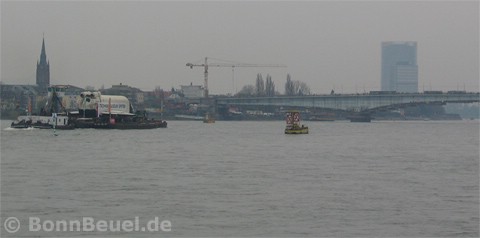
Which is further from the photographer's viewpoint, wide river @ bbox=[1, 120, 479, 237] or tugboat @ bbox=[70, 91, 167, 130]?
tugboat @ bbox=[70, 91, 167, 130]

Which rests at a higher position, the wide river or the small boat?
the small boat

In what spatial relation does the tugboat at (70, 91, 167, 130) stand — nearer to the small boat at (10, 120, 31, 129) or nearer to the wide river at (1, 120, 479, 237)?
the small boat at (10, 120, 31, 129)

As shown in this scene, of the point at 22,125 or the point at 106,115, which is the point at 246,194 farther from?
the point at 106,115

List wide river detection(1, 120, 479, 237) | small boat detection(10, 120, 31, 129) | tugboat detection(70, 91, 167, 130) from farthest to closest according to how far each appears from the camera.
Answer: tugboat detection(70, 91, 167, 130) < small boat detection(10, 120, 31, 129) < wide river detection(1, 120, 479, 237)

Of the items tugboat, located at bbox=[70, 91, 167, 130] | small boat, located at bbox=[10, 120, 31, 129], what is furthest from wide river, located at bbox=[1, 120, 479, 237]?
tugboat, located at bbox=[70, 91, 167, 130]

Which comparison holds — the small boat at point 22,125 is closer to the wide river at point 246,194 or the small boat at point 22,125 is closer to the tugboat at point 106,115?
the tugboat at point 106,115

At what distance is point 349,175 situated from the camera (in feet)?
190

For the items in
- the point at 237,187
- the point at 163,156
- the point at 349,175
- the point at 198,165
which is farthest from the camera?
the point at 163,156

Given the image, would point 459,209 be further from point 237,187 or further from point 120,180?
point 120,180

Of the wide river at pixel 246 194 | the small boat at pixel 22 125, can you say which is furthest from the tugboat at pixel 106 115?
the wide river at pixel 246 194

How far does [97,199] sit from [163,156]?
108 ft

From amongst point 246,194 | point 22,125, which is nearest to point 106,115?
point 22,125

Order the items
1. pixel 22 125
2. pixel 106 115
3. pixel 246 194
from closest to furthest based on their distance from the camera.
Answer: pixel 246 194
pixel 22 125
pixel 106 115

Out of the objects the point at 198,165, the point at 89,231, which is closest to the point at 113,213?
the point at 89,231
